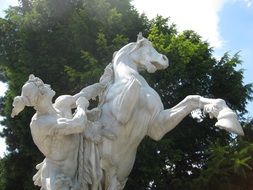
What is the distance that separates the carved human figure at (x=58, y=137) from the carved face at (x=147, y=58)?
0.94 meters

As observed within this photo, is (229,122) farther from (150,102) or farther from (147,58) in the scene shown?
(147,58)

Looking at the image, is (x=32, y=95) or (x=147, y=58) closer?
(x=32, y=95)

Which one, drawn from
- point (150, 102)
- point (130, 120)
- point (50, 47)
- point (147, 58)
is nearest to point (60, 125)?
point (130, 120)

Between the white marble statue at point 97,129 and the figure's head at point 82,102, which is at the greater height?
the figure's head at point 82,102

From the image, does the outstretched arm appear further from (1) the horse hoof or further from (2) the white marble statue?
(1) the horse hoof

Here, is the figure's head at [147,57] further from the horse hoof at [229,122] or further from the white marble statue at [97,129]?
the horse hoof at [229,122]

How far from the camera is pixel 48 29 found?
48.2ft

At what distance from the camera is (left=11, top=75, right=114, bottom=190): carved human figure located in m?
5.02

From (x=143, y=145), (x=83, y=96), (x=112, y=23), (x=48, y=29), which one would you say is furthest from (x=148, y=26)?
(x=83, y=96)

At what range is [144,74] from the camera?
12.3 m

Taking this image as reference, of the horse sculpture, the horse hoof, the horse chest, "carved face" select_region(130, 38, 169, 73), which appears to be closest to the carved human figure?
the horse sculpture

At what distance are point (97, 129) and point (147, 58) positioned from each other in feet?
3.56

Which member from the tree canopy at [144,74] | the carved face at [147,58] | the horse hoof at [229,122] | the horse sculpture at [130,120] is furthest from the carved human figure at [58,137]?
the tree canopy at [144,74]

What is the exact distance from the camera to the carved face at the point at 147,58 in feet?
18.9
